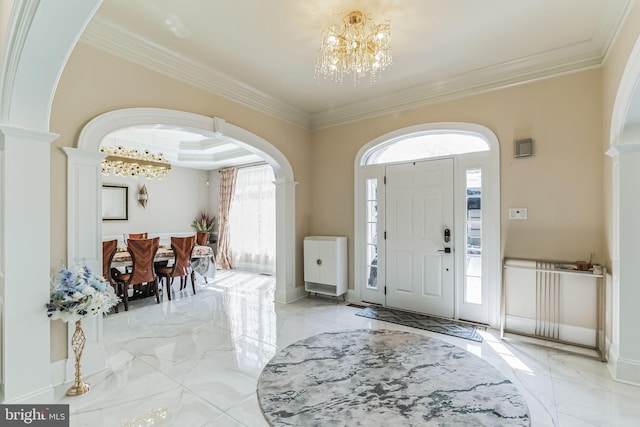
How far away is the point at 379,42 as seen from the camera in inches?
106

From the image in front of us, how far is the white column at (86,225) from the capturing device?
249 centimetres

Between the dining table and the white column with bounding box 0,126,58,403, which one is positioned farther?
the dining table

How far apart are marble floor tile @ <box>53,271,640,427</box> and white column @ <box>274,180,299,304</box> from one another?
1.08ft

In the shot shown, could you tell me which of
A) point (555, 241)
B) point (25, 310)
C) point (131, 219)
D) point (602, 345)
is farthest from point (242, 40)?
point (131, 219)

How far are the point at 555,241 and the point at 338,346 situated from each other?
2.65 metres

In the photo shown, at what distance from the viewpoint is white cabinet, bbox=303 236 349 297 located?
A: 462 cm

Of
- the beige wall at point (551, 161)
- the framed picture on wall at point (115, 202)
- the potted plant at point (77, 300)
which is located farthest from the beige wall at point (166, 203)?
the beige wall at point (551, 161)

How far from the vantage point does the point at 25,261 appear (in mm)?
2100

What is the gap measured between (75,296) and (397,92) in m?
4.22

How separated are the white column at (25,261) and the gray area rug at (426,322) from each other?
11.0 ft

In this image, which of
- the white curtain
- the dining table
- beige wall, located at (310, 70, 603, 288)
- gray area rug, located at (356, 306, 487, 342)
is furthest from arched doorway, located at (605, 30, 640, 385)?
the white curtain

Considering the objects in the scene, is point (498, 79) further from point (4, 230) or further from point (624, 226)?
point (4, 230)

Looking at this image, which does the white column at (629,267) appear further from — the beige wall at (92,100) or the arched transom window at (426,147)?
the beige wall at (92,100)

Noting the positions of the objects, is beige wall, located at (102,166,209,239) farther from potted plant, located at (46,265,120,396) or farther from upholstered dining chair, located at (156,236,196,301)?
potted plant, located at (46,265,120,396)
